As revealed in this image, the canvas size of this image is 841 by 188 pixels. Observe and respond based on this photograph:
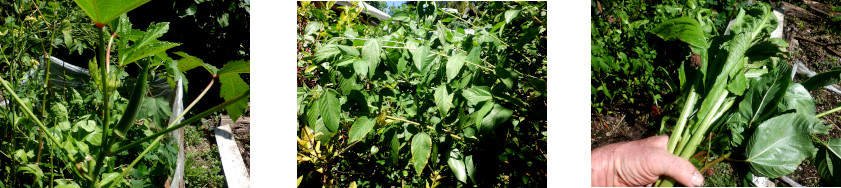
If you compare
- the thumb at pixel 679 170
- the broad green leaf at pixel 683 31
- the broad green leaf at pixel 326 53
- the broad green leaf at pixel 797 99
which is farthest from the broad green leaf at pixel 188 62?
the broad green leaf at pixel 797 99

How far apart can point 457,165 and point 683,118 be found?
0.58 metres

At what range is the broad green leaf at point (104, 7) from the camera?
0.44 m

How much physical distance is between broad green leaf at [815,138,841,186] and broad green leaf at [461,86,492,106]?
93 cm

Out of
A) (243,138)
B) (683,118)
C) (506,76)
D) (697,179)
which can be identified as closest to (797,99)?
(683,118)

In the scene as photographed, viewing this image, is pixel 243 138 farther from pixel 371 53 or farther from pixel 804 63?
pixel 804 63

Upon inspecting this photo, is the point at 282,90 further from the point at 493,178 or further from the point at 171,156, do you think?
the point at 171,156

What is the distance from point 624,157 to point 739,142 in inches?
11.9

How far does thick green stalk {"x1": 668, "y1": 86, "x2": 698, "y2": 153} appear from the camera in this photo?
1.05m

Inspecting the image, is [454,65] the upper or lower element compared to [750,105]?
upper

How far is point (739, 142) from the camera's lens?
108 centimetres

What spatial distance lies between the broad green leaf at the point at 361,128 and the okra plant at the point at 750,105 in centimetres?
71

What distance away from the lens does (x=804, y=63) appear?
51.7 inches

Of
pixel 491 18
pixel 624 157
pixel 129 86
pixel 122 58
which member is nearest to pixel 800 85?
pixel 624 157

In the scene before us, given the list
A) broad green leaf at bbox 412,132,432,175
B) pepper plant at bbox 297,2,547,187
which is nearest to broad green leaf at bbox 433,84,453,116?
pepper plant at bbox 297,2,547,187
